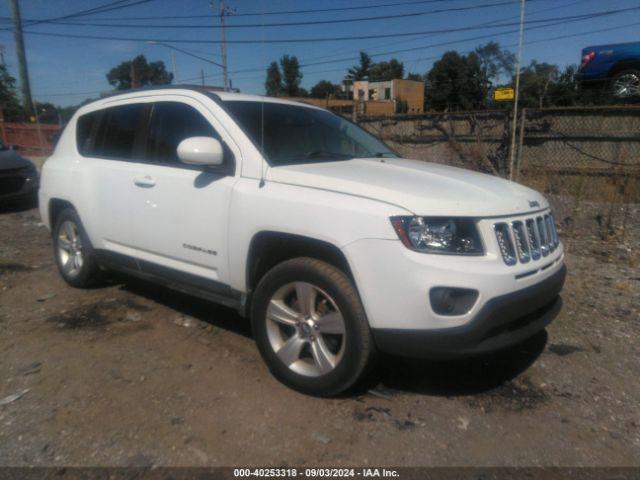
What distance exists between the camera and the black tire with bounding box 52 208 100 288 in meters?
4.31

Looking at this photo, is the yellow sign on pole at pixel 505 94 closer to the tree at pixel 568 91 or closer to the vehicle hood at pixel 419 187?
the tree at pixel 568 91

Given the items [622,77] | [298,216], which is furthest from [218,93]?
[622,77]

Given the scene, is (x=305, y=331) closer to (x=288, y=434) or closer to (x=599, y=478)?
(x=288, y=434)

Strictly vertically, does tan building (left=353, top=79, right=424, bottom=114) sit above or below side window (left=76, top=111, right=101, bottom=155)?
above

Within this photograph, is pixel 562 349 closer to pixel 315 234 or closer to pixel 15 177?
pixel 315 234

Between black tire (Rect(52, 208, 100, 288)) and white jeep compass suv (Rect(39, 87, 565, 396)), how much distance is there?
274mm

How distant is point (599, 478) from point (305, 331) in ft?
5.15

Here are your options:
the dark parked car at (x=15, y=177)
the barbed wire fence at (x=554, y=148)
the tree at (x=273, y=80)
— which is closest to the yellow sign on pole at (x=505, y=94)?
the barbed wire fence at (x=554, y=148)

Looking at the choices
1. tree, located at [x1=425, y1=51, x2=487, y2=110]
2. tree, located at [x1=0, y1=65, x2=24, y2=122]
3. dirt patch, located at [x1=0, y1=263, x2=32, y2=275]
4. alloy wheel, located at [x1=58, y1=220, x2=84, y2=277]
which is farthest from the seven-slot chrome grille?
tree, located at [x1=425, y1=51, x2=487, y2=110]

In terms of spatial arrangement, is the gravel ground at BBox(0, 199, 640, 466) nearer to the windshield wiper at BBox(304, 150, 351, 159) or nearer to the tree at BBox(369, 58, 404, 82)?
the windshield wiper at BBox(304, 150, 351, 159)

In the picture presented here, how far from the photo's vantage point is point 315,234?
8.44 feet

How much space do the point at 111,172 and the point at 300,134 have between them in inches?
62.9

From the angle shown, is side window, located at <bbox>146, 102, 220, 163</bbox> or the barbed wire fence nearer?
side window, located at <bbox>146, 102, 220, 163</bbox>

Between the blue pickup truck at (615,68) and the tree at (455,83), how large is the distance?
1485 inches
